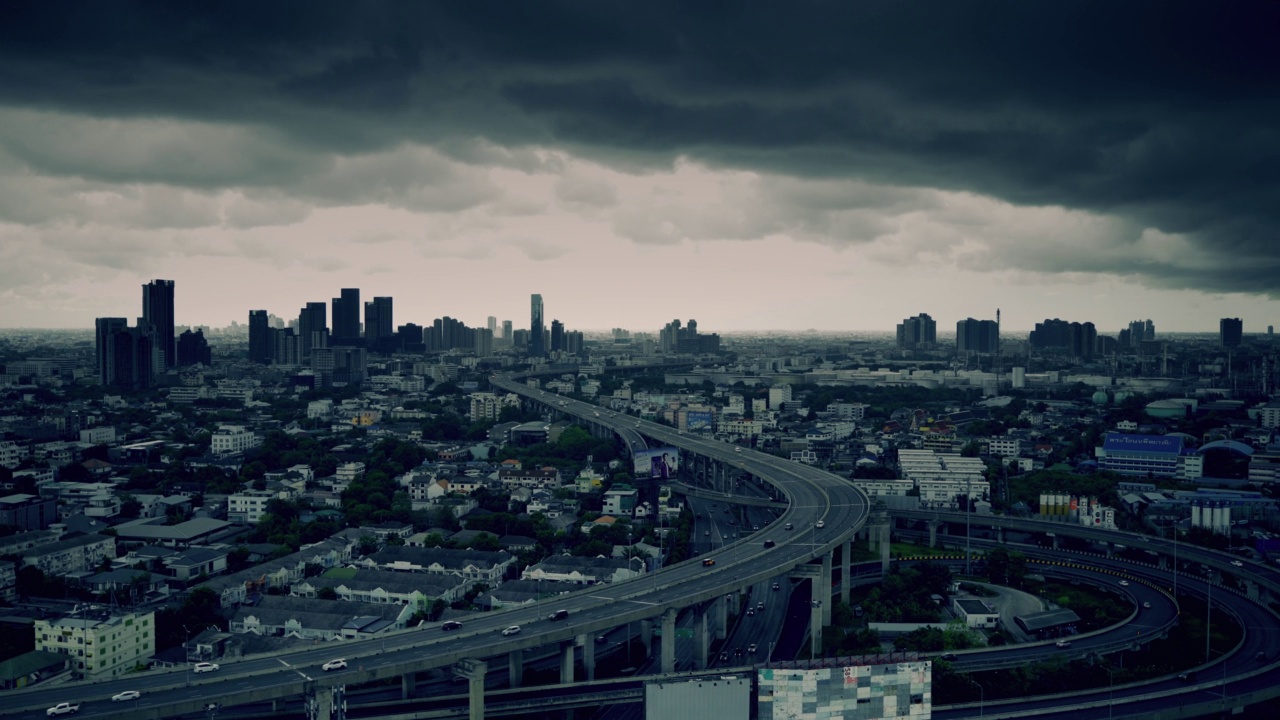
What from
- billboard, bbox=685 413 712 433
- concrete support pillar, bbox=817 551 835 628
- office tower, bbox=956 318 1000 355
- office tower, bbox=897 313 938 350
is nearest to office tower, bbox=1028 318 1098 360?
office tower, bbox=956 318 1000 355

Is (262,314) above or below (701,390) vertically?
above

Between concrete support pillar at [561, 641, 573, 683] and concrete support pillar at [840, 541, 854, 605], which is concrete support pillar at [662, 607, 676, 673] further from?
concrete support pillar at [840, 541, 854, 605]

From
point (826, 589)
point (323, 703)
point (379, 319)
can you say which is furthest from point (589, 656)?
point (379, 319)

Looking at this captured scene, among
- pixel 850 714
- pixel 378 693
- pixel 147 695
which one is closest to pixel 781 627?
pixel 850 714

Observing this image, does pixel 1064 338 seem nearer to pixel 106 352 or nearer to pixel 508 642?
pixel 106 352

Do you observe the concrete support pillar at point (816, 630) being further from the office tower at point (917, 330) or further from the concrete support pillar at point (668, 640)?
the office tower at point (917, 330)

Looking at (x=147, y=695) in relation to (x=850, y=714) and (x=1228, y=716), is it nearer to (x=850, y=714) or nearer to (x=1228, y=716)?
(x=850, y=714)
